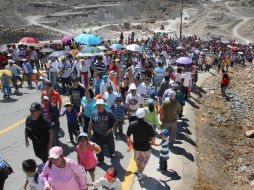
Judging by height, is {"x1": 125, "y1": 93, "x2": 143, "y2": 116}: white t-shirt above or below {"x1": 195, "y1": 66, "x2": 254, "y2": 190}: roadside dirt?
above

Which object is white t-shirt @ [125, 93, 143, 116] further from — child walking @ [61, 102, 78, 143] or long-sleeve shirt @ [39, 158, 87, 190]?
long-sleeve shirt @ [39, 158, 87, 190]

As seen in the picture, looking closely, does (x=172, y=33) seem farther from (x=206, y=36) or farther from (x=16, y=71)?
(x=16, y=71)

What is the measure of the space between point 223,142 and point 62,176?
10.4 m

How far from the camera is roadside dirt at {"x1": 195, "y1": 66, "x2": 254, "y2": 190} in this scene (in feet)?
37.2

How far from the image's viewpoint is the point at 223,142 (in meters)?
15.5

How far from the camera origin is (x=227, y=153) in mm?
14367

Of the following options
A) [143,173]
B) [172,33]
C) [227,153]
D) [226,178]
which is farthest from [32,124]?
[172,33]

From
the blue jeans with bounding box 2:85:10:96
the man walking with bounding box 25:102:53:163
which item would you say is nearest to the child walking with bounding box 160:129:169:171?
the man walking with bounding box 25:102:53:163

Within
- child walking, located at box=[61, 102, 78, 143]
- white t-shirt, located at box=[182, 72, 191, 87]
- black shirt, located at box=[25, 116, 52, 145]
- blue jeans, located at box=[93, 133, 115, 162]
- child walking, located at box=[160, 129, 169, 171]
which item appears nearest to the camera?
black shirt, located at box=[25, 116, 52, 145]

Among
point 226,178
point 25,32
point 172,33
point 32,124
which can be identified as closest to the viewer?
point 32,124

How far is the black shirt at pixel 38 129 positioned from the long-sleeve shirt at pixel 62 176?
181 cm

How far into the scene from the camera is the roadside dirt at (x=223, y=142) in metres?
11.3

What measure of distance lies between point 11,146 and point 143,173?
3.88 metres

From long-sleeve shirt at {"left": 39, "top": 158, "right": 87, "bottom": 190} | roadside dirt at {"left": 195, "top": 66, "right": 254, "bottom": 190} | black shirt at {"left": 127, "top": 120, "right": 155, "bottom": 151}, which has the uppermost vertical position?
long-sleeve shirt at {"left": 39, "top": 158, "right": 87, "bottom": 190}
